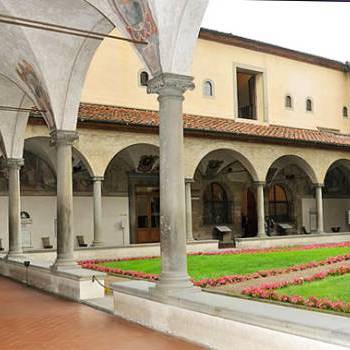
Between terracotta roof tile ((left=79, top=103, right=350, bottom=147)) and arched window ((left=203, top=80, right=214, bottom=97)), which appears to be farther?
arched window ((left=203, top=80, right=214, bottom=97))

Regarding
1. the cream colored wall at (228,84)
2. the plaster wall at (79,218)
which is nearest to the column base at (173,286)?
the plaster wall at (79,218)

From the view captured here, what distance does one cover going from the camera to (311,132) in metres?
26.1

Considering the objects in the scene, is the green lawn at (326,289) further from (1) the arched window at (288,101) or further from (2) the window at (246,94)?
(1) the arched window at (288,101)

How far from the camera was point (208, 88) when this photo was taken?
941 inches

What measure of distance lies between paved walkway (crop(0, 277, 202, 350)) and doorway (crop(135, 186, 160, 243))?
12030 millimetres

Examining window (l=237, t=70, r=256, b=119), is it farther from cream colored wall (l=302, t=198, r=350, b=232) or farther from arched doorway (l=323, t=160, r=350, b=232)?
cream colored wall (l=302, t=198, r=350, b=232)

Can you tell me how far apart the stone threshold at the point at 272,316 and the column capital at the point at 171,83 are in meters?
2.60

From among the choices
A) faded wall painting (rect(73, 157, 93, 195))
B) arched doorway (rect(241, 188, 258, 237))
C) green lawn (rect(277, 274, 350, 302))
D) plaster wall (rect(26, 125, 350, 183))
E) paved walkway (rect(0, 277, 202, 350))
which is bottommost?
paved walkway (rect(0, 277, 202, 350))

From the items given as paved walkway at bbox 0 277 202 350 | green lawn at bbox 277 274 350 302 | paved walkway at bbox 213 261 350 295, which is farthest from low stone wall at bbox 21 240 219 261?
green lawn at bbox 277 274 350 302

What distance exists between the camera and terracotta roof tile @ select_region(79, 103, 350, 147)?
18.3m

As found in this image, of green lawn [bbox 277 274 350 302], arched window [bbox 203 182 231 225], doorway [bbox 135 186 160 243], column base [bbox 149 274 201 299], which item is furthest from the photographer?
arched window [bbox 203 182 231 225]

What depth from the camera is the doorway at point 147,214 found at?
71.7 ft

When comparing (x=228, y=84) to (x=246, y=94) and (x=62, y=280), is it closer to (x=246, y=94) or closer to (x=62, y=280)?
(x=246, y=94)

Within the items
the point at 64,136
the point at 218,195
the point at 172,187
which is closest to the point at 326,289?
the point at 172,187
